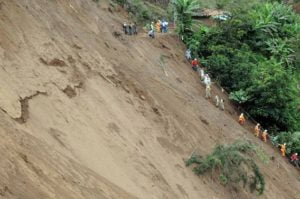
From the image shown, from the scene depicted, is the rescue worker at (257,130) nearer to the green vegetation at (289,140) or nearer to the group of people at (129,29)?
the green vegetation at (289,140)

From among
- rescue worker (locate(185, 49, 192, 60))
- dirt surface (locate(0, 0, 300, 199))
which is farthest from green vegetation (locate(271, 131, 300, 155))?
rescue worker (locate(185, 49, 192, 60))

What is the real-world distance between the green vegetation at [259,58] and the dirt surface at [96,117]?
1099 mm

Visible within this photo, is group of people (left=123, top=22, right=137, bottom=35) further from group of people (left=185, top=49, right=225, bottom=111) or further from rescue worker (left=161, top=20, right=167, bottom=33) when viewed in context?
group of people (left=185, top=49, right=225, bottom=111)

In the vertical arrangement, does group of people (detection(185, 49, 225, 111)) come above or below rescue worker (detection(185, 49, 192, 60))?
below

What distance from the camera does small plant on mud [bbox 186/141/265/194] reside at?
15.1 metres

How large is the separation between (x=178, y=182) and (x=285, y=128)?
321 inches

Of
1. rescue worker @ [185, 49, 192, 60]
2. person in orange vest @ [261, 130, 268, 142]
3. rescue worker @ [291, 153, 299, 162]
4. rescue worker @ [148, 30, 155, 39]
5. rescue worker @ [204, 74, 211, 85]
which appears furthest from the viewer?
rescue worker @ [185, 49, 192, 60]

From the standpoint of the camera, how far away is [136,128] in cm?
1509

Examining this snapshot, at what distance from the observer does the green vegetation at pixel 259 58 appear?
2042 cm

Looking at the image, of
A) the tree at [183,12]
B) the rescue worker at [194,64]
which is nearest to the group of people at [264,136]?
the rescue worker at [194,64]

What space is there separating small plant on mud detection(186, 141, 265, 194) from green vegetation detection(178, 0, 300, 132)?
495 cm

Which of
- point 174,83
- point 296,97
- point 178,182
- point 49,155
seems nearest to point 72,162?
point 49,155

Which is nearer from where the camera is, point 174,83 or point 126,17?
point 174,83

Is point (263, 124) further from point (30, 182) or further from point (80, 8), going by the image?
point (30, 182)
